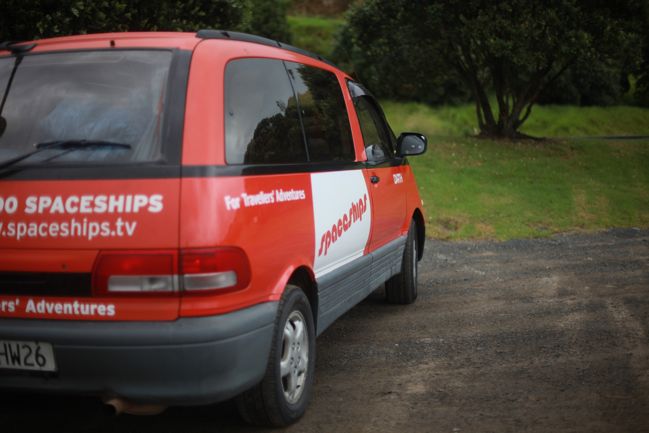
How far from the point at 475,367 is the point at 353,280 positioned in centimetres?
96

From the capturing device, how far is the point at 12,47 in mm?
3604

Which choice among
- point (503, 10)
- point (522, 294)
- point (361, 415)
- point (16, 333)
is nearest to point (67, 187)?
point (16, 333)

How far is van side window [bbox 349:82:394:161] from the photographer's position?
17.8 ft

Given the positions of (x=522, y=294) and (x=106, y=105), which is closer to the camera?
(x=106, y=105)

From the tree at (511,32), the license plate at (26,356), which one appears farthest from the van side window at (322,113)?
the tree at (511,32)

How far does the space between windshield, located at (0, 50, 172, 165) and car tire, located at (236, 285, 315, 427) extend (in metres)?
1.04

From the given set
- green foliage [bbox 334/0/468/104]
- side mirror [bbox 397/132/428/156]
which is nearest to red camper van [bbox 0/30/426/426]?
side mirror [bbox 397/132/428/156]

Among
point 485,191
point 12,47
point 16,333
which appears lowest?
point 485,191

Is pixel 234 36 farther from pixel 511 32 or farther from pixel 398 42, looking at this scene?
pixel 398 42

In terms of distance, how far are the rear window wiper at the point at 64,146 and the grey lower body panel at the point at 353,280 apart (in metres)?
1.43

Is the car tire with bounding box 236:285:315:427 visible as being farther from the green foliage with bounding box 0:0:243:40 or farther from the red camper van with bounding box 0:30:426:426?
the green foliage with bounding box 0:0:243:40

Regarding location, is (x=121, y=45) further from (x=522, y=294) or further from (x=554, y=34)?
(x=554, y=34)

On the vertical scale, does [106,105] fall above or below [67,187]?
above

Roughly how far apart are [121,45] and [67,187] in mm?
779
